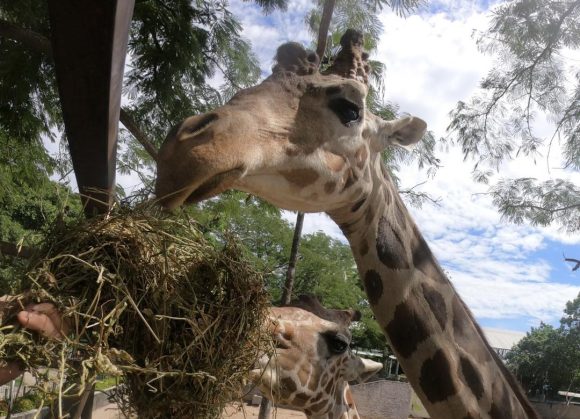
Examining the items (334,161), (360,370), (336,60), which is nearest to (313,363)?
(360,370)

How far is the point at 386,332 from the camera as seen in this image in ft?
9.56

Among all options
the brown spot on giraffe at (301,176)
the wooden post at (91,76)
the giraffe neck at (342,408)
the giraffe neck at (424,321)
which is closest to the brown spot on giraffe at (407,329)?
the giraffe neck at (424,321)

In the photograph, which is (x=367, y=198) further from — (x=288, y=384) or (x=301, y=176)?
(x=288, y=384)

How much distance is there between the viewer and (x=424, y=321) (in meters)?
2.85

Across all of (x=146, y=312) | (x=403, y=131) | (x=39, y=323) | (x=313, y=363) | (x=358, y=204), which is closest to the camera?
(x=39, y=323)

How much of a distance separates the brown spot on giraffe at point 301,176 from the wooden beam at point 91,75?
0.80 metres

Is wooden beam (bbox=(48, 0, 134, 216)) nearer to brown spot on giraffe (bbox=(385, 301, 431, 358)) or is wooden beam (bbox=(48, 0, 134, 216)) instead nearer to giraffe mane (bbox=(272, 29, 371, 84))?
giraffe mane (bbox=(272, 29, 371, 84))

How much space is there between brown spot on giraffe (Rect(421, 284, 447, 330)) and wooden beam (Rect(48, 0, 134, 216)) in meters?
1.82

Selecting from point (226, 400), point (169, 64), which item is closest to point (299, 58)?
point (226, 400)

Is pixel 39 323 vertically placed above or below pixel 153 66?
below

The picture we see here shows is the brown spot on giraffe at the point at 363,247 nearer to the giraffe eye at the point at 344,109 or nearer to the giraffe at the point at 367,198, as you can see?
the giraffe at the point at 367,198

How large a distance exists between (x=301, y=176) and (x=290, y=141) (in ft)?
0.62

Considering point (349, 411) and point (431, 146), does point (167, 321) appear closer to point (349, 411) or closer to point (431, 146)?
point (349, 411)

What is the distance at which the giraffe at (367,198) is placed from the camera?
2357 mm
